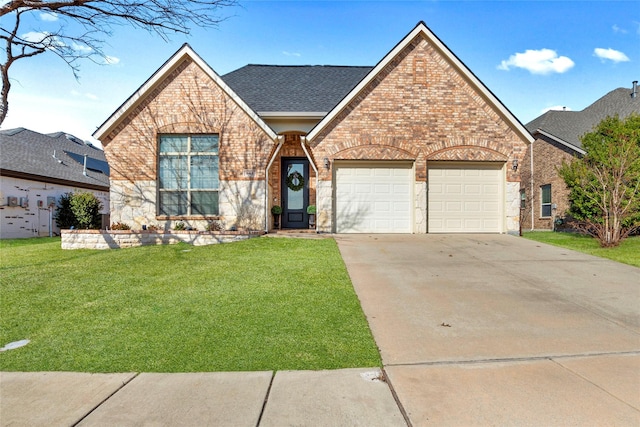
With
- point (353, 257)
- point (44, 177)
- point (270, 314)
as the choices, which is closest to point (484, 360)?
point (270, 314)

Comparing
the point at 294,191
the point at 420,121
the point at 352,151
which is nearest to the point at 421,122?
the point at 420,121

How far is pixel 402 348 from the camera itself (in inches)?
143

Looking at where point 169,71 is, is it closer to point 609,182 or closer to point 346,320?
point 346,320

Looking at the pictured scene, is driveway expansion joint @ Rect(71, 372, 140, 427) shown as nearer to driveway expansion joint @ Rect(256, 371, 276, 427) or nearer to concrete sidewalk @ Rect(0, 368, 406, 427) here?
concrete sidewalk @ Rect(0, 368, 406, 427)

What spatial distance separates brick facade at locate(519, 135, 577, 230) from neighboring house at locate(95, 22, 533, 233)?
300 inches

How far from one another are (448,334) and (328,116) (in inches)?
351

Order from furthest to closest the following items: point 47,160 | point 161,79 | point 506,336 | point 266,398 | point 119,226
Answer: point 47,160 → point 161,79 → point 119,226 → point 506,336 → point 266,398

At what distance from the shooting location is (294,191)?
1373cm

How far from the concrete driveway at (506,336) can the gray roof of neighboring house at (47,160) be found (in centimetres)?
1840

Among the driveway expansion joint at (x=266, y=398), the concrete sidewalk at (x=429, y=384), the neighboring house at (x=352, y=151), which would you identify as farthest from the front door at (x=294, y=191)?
the driveway expansion joint at (x=266, y=398)

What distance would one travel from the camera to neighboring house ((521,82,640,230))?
56.5 ft

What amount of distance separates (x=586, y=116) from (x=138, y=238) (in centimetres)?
2348

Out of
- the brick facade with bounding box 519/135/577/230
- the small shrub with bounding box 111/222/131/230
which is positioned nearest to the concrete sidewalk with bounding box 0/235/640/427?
the small shrub with bounding box 111/222/131/230

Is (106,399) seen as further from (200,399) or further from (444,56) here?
(444,56)
